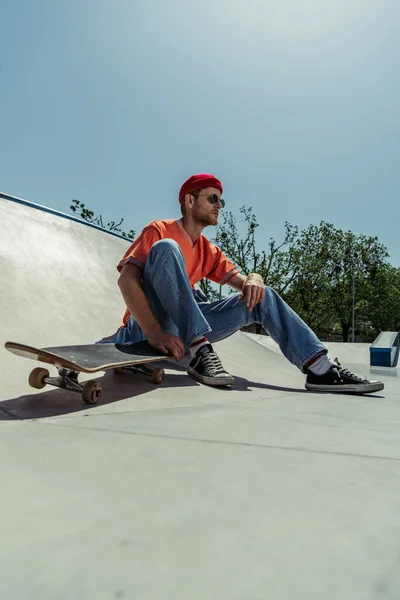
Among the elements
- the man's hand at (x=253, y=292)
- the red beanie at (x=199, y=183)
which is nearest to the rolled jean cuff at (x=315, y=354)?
the man's hand at (x=253, y=292)

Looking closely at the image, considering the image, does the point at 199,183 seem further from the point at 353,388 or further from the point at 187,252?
the point at 353,388

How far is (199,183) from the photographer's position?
9.44ft

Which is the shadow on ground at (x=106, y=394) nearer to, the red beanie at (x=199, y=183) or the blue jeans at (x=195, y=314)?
the blue jeans at (x=195, y=314)

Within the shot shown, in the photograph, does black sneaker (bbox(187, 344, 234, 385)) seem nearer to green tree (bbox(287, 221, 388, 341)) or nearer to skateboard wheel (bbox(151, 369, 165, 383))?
skateboard wheel (bbox(151, 369, 165, 383))

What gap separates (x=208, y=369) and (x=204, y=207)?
45.6 inches

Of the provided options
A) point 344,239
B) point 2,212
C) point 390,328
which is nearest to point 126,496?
point 2,212

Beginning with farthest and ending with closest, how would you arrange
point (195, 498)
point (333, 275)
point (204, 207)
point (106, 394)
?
point (333, 275), point (204, 207), point (106, 394), point (195, 498)

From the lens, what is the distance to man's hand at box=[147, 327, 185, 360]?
226cm

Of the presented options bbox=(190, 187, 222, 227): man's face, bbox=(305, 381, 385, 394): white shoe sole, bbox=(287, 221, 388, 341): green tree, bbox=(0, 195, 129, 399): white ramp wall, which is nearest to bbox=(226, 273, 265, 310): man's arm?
bbox=(190, 187, 222, 227): man's face

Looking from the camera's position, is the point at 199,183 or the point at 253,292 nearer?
the point at 253,292

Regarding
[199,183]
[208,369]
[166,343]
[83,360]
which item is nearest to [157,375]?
[166,343]

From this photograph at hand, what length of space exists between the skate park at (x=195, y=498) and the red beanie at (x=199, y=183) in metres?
1.55

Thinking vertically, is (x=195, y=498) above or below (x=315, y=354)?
below

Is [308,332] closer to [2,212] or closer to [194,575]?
[194,575]
